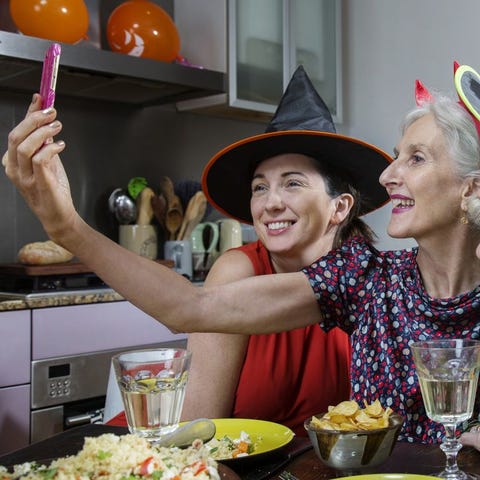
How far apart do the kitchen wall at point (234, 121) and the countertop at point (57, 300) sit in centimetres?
Result: 56

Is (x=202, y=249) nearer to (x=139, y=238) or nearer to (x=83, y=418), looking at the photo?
(x=139, y=238)

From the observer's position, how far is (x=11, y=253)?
3047 mm

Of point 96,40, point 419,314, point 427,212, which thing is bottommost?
point 419,314

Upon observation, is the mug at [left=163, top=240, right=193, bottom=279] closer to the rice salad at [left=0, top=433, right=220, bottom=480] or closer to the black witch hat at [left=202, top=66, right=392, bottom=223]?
the black witch hat at [left=202, top=66, right=392, bottom=223]

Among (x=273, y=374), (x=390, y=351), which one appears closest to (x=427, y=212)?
(x=390, y=351)

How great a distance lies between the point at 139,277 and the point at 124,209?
207cm

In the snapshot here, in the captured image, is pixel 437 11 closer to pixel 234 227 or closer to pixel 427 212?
pixel 234 227

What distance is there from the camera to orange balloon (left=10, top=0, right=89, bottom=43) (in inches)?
108

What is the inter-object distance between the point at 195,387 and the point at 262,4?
235 cm

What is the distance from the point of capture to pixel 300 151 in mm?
1782

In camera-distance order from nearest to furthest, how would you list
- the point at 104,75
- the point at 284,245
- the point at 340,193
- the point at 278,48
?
the point at 284,245, the point at 340,193, the point at 104,75, the point at 278,48

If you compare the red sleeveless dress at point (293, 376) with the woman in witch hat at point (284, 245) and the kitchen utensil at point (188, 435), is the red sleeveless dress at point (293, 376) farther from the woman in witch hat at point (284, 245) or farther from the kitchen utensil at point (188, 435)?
the kitchen utensil at point (188, 435)

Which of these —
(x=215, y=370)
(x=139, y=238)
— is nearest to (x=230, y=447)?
(x=215, y=370)

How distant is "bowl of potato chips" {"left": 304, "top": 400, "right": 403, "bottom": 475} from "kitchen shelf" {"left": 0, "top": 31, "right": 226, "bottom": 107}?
6.59 ft
